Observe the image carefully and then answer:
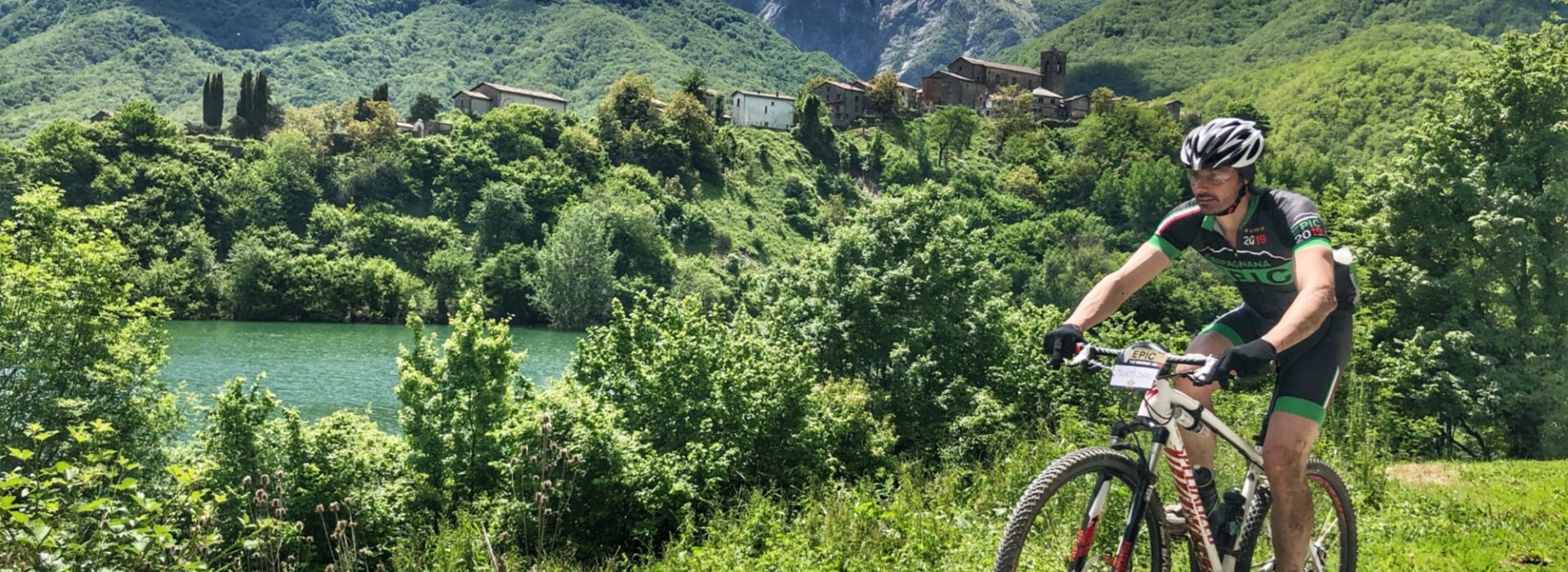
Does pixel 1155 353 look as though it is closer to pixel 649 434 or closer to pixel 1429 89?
pixel 649 434

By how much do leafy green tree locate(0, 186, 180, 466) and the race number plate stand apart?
74.9 ft

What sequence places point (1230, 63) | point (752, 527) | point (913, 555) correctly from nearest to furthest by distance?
point (913, 555) < point (752, 527) < point (1230, 63)

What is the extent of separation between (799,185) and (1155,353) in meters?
103

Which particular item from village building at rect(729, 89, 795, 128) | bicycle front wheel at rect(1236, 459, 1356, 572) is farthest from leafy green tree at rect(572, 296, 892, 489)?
village building at rect(729, 89, 795, 128)

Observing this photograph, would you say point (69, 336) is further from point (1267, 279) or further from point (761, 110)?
point (761, 110)

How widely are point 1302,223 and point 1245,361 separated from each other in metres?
0.82

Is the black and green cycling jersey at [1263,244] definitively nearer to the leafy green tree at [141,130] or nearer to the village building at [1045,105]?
the leafy green tree at [141,130]

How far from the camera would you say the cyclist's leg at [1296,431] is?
4.41m

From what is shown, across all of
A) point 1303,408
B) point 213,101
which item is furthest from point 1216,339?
point 213,101

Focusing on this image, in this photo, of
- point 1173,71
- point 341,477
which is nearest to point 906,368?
point 341,477

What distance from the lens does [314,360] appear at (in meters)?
53.5

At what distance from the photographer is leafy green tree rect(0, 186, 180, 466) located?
22047 millimetres

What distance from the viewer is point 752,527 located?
8930mm

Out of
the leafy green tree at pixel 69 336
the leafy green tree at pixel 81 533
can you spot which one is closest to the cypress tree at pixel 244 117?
the leafy green tree at pixel 69 336
